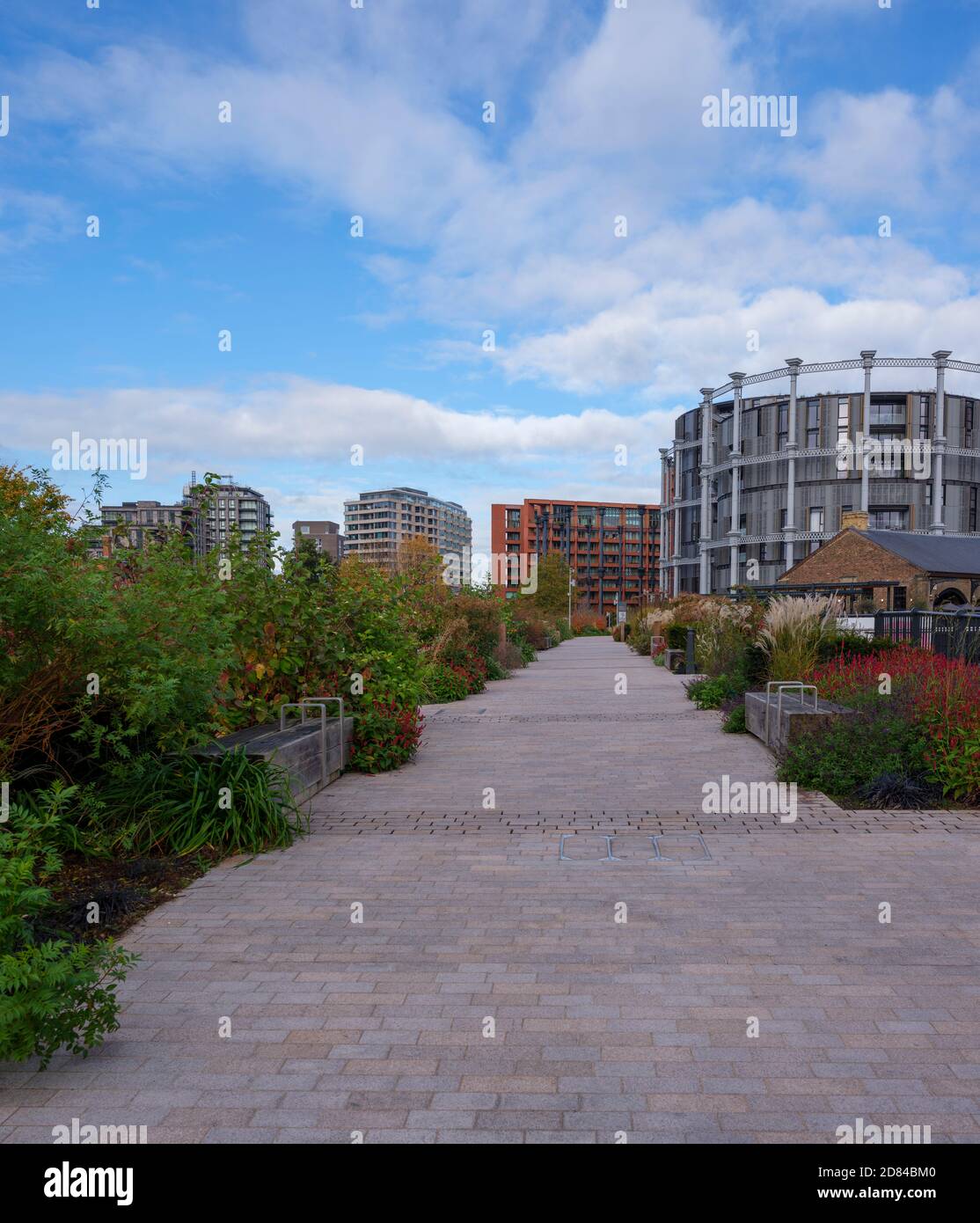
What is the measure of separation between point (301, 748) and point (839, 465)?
6310cm

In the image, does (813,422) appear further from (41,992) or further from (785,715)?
(41,992)

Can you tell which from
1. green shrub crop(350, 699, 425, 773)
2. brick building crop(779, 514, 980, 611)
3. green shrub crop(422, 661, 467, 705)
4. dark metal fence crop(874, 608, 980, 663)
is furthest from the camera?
brick building crop(779, 514, 980, 611)

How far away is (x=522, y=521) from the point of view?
139 meters

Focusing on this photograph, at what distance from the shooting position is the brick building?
32.0 meters

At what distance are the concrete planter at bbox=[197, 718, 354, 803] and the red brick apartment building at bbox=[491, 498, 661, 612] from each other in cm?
11619

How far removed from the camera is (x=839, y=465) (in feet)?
208

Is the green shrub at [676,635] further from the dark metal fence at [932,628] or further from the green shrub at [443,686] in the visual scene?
the green shrub at [443,686]

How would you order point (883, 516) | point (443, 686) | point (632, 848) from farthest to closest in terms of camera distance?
point (883, 516) → point (443, 686) → point (632, 848)

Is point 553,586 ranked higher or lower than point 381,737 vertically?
higher

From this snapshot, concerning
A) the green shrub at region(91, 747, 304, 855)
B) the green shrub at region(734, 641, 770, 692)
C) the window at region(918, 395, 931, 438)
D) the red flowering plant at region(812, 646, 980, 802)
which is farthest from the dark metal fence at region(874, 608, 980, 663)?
the window at region(918, 395, 931, 438)

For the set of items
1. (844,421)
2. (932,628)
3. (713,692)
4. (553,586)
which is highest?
(844,421)

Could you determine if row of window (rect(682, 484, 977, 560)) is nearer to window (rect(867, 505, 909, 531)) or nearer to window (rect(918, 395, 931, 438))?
window (rect(867, 505, 909, 531))

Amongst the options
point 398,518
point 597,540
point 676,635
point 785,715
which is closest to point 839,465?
point 676,635
